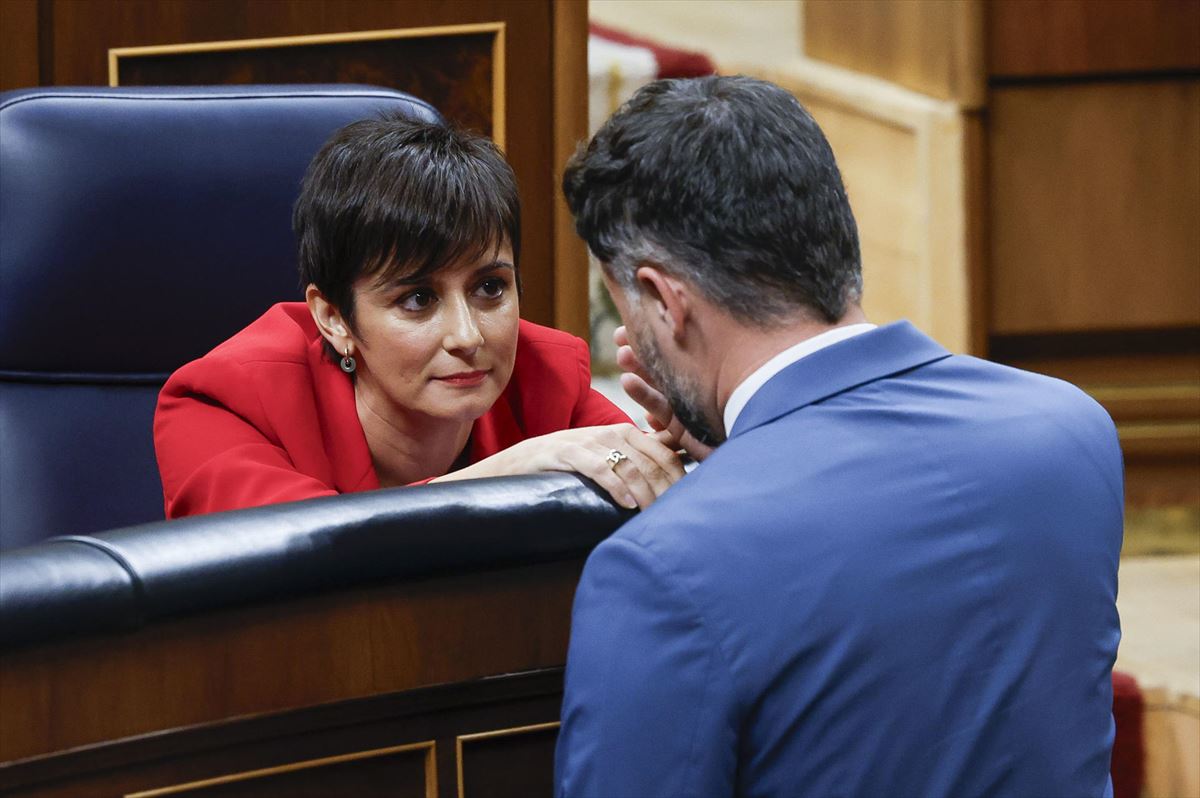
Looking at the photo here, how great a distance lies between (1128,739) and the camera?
62.0 inches

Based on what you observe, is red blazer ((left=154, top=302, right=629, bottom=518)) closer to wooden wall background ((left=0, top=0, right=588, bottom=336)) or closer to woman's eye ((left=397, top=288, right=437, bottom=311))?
Result: woman's eye ((left=397, top=288, right=437, bottom=311))

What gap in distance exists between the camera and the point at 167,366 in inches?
58.0

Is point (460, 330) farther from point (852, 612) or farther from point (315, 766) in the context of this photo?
point (852, 612)

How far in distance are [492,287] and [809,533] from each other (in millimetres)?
687

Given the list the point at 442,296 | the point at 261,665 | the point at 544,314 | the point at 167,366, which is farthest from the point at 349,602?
the point at 544,314

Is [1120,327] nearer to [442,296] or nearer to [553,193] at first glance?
[553,193]

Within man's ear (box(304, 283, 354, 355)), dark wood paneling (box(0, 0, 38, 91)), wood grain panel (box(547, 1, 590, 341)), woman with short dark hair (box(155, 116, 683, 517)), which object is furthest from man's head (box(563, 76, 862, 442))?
dark wood paneling (box(0, 0, 38, 91))

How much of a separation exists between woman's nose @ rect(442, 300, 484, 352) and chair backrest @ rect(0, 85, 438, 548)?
343mm

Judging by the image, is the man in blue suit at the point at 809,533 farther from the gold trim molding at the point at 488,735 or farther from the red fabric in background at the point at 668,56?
the red fabric in background at the point at 668,56

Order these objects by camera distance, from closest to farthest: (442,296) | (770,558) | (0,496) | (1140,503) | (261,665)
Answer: (770,558) < (261,665) < (442,296) < (0,496) < (1140,503)

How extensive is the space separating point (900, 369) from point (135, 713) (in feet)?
1.34

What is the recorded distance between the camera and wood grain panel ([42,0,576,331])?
7.32 ft

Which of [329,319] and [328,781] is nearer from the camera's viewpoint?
[328,781]

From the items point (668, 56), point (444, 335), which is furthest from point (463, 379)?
point (668, 56)
